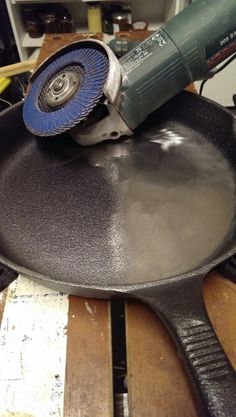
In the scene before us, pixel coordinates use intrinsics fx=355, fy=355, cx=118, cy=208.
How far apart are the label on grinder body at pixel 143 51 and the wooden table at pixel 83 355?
35 cm

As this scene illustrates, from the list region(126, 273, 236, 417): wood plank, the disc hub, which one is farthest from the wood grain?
the disc hub

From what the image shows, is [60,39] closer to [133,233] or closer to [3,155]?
[3,155]

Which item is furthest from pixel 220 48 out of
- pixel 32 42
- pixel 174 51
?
pixel 32 42

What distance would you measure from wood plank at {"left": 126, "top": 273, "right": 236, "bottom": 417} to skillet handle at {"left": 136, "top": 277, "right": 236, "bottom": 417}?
45 millimetres

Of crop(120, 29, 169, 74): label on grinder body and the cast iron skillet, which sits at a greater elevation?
crop(120, 29, 169, 74): label on grinder body

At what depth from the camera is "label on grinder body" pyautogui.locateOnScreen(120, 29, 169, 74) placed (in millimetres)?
560

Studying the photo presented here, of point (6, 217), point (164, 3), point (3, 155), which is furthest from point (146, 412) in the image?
point (164, 3)

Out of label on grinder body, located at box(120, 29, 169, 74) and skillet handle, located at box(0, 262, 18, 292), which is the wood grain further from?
label on grinder body, located at box(120, 29, 169, 74)

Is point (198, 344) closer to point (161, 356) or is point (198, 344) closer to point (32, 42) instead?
point (161, 356)

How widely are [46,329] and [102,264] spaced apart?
0.10m

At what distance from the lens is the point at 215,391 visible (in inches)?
11.9

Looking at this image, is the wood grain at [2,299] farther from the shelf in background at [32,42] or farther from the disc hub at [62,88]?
the shelf in background at [32,42]

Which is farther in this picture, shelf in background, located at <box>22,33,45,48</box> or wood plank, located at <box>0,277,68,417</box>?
shelf in background, located at <box>22,33,45,48</box>

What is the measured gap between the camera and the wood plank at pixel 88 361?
1.18 ft
